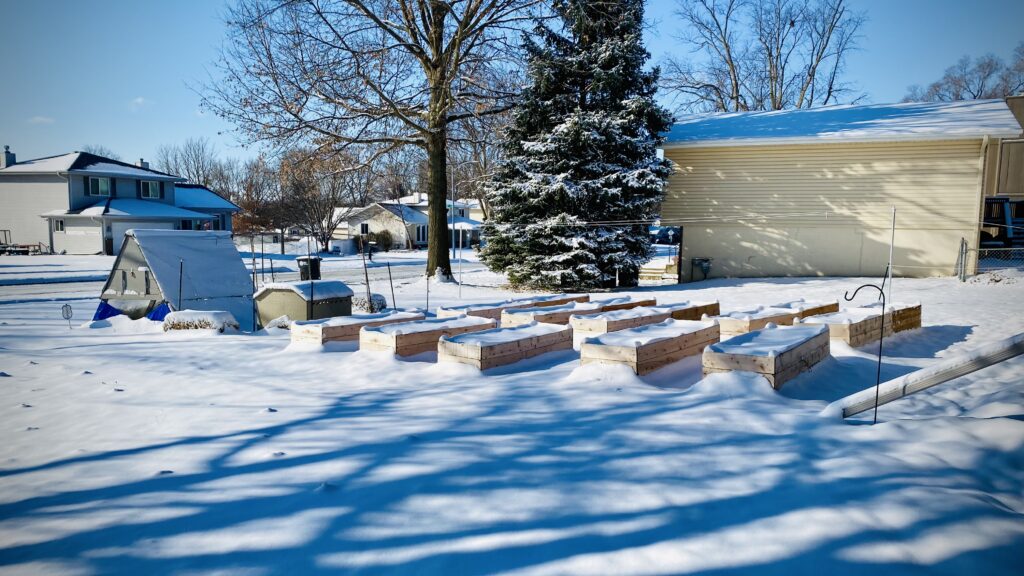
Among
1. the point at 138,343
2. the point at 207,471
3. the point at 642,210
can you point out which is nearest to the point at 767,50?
the point at 642,210

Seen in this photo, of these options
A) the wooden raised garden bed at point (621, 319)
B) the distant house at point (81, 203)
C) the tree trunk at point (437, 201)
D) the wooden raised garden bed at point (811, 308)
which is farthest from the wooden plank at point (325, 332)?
the distant house at point (81, 203)

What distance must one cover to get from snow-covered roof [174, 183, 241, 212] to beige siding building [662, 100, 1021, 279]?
124 feet

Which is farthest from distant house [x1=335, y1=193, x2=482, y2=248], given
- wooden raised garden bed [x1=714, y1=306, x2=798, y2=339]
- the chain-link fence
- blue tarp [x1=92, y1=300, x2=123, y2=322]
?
wooden raised garden bed [x1=714, y1=306, x2=798, y2=339]

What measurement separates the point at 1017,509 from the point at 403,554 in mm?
3316

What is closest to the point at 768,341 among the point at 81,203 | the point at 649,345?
the point at 649,345

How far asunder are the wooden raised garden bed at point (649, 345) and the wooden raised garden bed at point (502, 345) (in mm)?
938

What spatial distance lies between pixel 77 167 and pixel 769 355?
46.1 meters

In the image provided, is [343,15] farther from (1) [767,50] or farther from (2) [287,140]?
(1) [767,50]

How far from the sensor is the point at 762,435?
4.59 metres

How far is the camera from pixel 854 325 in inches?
345

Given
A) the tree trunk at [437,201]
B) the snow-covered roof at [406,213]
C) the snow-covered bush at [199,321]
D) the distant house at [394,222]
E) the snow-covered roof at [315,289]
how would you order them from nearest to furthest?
1. the snow-covered bush at [199,321]
2. the snow-covered roof at [315,289]
3. the tree trunk at [437,201]
4. the snow-covered roof at [406,213]
5. the distant house at [394,222]

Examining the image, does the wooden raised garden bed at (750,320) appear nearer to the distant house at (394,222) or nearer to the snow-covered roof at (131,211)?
the snow-covered roof at (131,211)

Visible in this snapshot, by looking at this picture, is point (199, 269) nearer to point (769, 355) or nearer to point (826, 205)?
point (769, 355)

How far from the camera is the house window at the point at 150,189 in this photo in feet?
140
